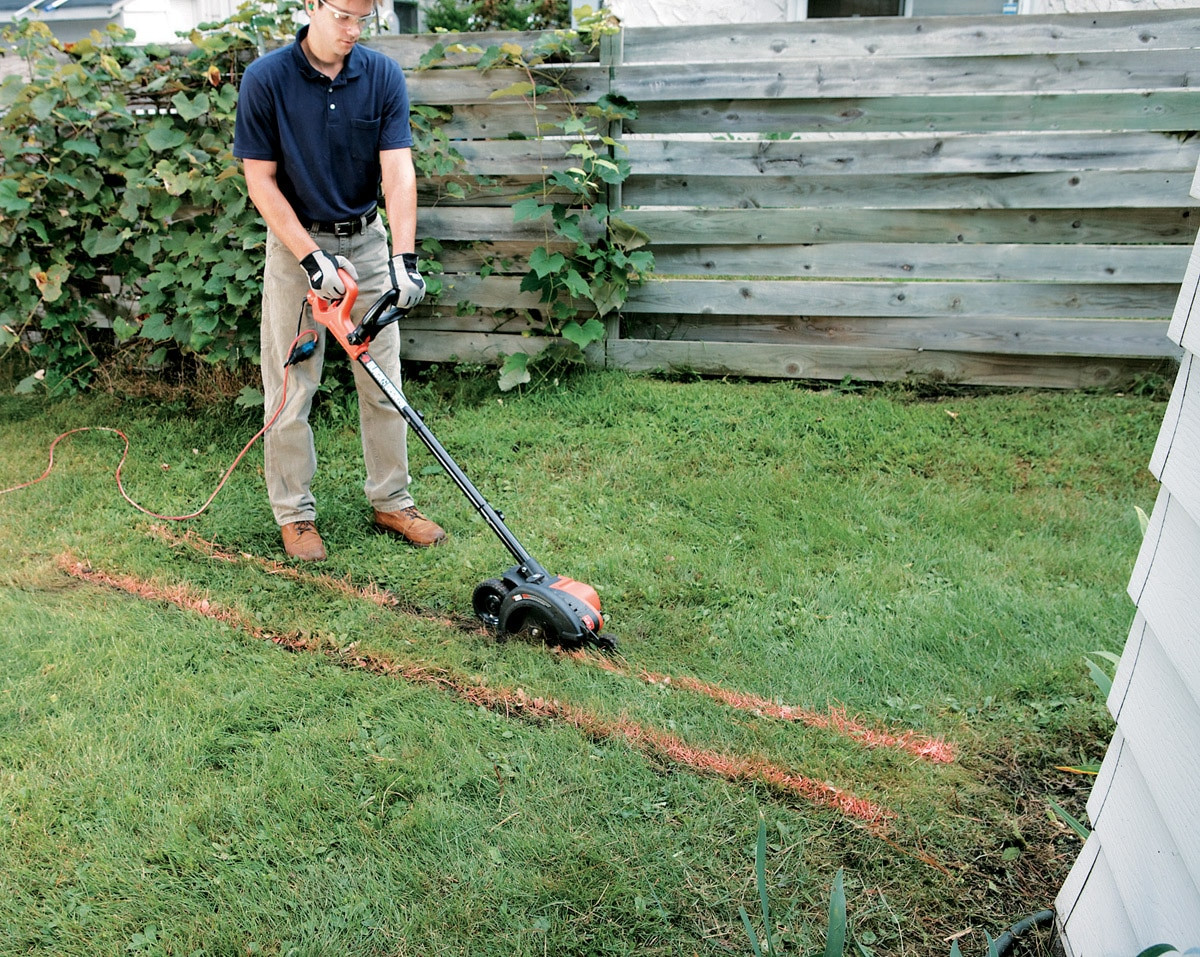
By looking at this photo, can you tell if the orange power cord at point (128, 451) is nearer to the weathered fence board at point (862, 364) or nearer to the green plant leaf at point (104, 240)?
the green plant leaf at point (104, 240)

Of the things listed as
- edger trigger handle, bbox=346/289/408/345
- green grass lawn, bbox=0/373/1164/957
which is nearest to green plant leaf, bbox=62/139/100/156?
green grass lawn, bbox=0/373/1164/957

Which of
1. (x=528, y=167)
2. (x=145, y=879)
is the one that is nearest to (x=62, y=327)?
(x=528, y=167)

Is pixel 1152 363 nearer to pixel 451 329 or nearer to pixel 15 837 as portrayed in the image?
pixel 451 329

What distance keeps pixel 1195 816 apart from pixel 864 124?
4105 mm

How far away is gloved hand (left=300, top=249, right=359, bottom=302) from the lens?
328 cm

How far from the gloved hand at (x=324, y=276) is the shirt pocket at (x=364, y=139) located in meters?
0.51

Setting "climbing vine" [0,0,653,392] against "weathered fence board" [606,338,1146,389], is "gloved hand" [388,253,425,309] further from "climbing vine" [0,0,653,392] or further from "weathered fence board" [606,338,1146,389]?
"weathered fence board" [606,338,1146,389]

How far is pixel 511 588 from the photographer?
3.09m

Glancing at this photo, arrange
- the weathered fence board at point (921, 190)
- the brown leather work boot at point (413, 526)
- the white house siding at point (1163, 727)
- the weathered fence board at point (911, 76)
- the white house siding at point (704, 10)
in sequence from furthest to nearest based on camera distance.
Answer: the white house siding at point (704, 10), the weathered fence board at point (921, 190), the weathered fence board at point (911, 76), the brown leather work boot at point (413, 526), the white house siding at point (1163, 727)

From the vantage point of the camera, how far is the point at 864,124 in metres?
4.77

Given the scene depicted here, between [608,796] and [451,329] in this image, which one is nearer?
[608,796]

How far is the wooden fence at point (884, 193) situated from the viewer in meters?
4.61

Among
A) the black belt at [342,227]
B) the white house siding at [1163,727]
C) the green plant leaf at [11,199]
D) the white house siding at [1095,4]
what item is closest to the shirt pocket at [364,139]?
the black belt at [342,227]

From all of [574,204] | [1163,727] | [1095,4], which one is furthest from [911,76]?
[1163,727]
